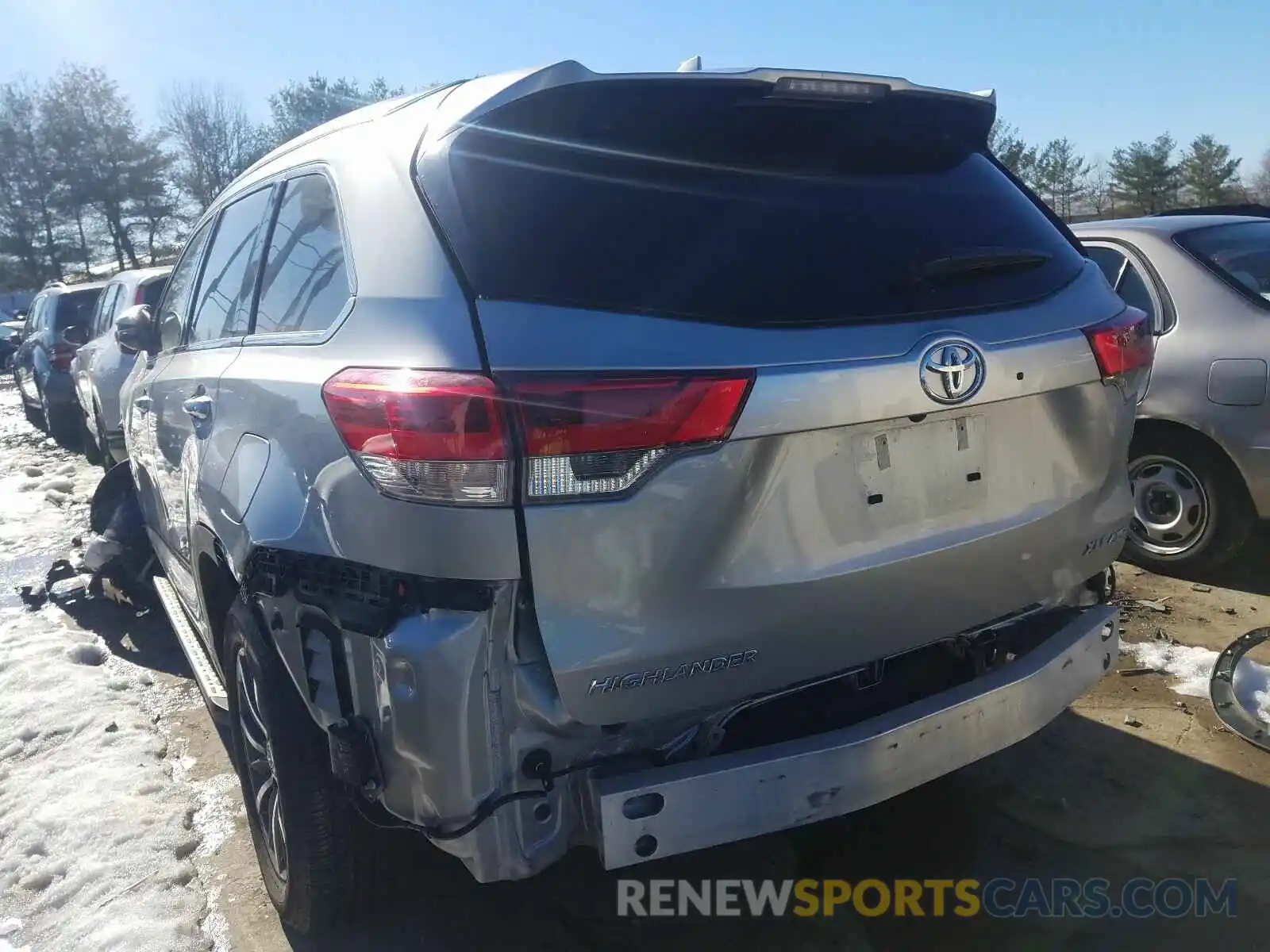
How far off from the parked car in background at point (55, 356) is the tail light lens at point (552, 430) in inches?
404

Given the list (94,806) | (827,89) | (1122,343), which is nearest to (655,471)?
(827,89)

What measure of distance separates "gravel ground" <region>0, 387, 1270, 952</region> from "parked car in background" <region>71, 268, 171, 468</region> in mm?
4658

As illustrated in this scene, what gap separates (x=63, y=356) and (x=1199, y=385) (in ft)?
37.9

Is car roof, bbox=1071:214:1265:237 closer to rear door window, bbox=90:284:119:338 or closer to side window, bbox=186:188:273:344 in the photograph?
side window, bbox=186:188:273:344

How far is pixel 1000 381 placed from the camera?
2207mm

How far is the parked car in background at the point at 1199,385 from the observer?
4.41 metres

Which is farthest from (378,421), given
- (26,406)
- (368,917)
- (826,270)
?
(26,406)

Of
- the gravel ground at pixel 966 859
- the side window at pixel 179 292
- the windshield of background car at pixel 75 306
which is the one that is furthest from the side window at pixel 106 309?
the gravel ground at pixel 966 859

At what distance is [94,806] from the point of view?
3.40 m

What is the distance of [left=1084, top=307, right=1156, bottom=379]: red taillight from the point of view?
8.06 ft

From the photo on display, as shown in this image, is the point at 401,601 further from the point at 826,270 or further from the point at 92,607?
the point at 92,607

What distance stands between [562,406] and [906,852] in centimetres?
180

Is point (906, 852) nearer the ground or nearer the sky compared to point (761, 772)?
nearer the ground

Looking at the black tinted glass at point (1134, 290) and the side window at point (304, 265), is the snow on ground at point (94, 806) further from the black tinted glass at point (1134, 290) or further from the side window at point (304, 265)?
the black tinted glass at point (1134, 290)
